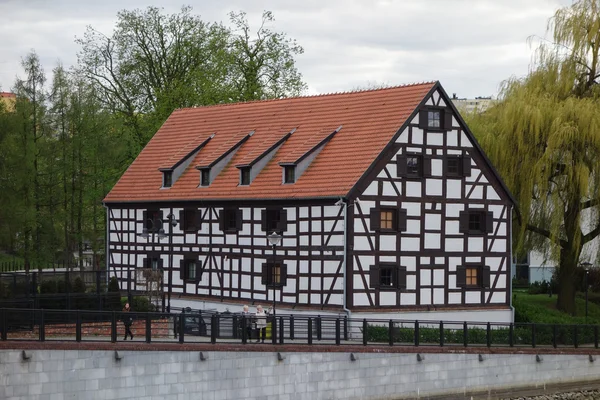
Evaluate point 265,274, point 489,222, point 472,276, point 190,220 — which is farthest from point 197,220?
point 489,222

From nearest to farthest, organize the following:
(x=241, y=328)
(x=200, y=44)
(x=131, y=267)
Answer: (x=241, y=328)
(x=131, y=267)
(x=200, y=44)

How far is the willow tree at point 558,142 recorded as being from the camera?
5222 cm

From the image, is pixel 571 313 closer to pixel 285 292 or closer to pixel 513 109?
pixel 513 109

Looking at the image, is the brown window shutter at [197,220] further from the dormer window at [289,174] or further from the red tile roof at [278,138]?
the dormer window at [289,174]

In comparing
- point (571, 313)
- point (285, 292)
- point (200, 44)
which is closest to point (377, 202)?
point (285, 292)

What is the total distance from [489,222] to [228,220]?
10375mm

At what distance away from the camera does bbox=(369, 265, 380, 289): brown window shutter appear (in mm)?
46719

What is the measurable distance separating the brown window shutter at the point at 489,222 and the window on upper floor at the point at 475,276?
144 centimetres

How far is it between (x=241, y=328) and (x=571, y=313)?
842 inches

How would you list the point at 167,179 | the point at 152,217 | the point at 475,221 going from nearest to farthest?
the point at 475,221 → the point at 167,179 → the point at 152,217

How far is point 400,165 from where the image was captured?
4762 cm

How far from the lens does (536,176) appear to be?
52.7m

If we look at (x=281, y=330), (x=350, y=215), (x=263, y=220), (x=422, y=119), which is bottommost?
(x=281, y=330)

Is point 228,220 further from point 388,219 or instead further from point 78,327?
point 78,327
